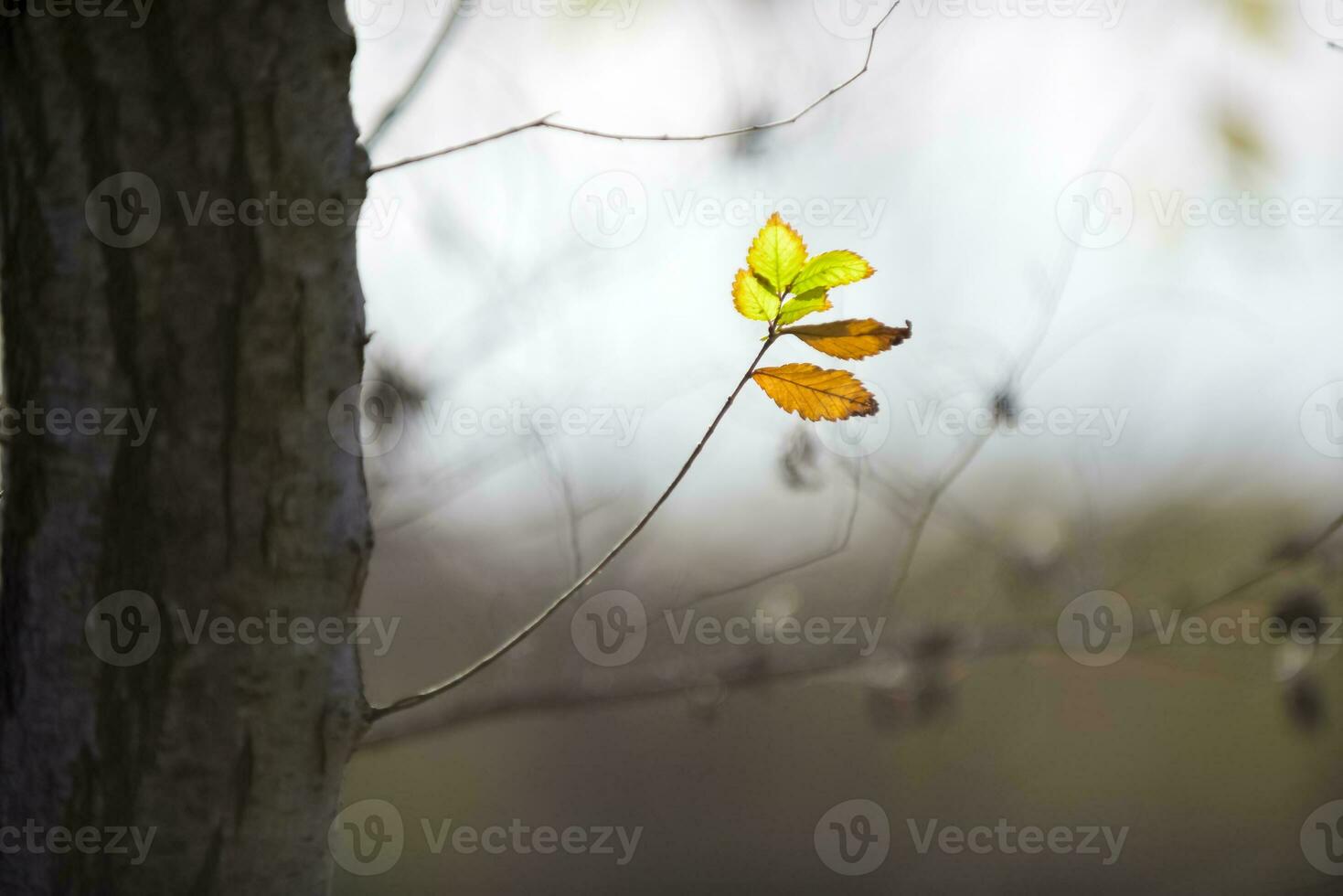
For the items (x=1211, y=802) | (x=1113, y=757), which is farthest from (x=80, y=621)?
(x=1211, y=802)

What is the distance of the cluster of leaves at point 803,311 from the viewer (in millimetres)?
542

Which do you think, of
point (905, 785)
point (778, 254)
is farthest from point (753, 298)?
point (905, 785)

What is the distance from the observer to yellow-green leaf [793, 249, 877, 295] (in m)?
A: 0.54

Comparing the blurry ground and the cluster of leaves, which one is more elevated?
the cluster of leaves

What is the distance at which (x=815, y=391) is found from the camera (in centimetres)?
55

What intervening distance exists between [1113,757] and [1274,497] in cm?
132

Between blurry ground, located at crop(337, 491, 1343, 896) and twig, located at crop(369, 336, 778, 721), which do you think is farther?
blurry ground, located at crop(337, 491, 1343, 896)

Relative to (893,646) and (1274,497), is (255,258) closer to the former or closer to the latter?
(893,646)

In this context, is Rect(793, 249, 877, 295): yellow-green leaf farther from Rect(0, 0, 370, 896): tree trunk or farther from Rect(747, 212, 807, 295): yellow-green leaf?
Rect(0, 0, 370, 896): tree trunk

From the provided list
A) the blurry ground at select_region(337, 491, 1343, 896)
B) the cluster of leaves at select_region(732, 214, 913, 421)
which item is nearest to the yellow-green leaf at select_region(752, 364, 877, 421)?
the cluster of leaves at select_region(732, 214, 913, 421)

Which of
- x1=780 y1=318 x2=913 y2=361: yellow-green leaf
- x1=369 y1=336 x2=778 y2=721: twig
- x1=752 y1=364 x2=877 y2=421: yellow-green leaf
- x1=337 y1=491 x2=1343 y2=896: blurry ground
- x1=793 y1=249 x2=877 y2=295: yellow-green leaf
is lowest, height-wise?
x1=337 y1=491 x2=1343 y2=896: blurry ground

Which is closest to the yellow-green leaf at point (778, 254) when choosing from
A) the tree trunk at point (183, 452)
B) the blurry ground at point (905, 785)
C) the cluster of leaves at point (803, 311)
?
the cluster of leaves at point (803, 311)

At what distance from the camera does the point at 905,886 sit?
272cm

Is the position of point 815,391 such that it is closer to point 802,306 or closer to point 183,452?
point 802,306
